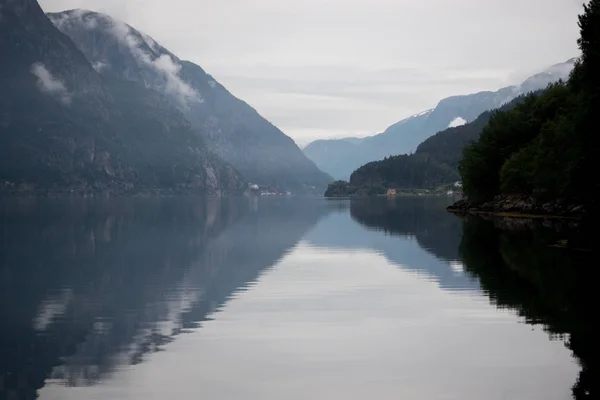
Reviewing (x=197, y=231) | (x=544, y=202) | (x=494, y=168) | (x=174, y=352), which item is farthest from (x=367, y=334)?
(x=494, y=168)

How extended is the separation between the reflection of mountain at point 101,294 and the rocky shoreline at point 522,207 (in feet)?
148

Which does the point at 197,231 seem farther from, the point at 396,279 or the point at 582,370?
the point at 582,370

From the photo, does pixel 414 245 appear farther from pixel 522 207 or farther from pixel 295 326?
pixel 522 207

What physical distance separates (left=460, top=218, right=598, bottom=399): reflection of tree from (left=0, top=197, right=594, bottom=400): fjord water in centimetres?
17

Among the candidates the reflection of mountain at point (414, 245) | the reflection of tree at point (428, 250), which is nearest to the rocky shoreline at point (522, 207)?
the reflection of tree at point (428, 250)

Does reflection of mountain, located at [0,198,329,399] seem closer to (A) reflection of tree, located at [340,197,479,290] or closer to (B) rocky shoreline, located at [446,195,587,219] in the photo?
(A) reflection of tree, located at [340,197,479,290]

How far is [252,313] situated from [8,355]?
13933mm

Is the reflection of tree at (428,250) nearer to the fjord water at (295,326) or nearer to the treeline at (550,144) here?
the fjord water at (295,326)

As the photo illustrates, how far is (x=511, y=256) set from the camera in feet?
215

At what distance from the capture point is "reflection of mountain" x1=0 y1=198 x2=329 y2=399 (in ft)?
96.6

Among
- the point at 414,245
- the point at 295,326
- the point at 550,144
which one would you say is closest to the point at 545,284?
the point at 295,326

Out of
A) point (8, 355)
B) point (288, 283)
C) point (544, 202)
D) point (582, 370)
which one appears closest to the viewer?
point (582, 370)

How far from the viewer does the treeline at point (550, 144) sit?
78.1 m

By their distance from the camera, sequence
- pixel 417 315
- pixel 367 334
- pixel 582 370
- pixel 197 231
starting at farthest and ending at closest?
pixel 197 231 → pixel 417 315 → pixel 367 334 → pixel 582 370
